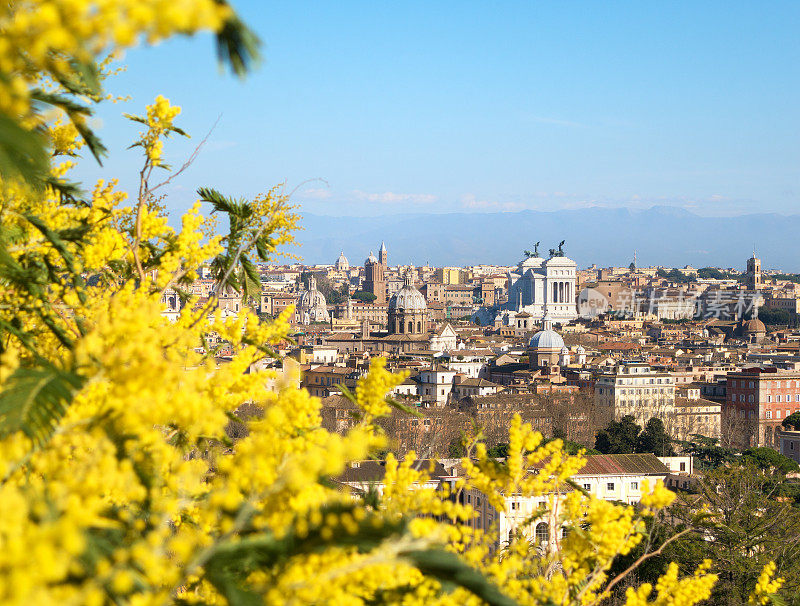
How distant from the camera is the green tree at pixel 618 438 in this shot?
47.9 m

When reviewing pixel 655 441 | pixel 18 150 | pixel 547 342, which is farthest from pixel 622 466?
pixel 547 342

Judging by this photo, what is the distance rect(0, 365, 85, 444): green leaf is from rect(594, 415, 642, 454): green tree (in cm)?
4686

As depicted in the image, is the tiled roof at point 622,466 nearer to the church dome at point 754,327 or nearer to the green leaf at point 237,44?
the green leaf at point 237,44

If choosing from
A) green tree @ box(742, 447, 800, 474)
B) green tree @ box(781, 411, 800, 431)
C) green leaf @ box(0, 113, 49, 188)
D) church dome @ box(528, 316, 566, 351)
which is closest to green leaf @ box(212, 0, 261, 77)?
green leaf @ box(0, 113, 49, 188)

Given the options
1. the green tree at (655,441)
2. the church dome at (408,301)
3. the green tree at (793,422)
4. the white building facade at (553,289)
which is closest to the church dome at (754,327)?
the white building facade at (553,289)

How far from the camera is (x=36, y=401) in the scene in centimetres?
277

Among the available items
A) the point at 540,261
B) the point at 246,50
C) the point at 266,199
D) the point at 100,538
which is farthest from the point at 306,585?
the point at 540,261

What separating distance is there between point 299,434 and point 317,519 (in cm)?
124

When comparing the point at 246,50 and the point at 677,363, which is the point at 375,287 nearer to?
the point at 677,363

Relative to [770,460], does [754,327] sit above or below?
below

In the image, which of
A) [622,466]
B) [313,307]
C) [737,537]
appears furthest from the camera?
[313,307]

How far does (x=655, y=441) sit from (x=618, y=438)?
1.86m

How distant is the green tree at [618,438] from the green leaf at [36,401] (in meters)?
46.9

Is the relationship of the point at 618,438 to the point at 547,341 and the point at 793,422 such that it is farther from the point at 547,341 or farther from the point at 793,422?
the point at 547,341
